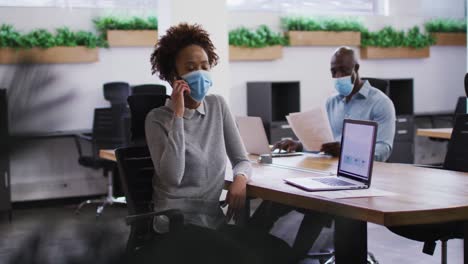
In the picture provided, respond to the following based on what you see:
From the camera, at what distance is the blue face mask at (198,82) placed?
8.84ft

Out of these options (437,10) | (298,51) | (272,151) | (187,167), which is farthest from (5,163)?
(437,10)

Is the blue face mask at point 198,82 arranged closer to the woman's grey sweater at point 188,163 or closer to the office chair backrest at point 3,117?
the woman's grey sweater at point 188,163

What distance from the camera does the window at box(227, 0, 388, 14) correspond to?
24.6 feet

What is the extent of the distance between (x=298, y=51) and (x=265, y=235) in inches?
226

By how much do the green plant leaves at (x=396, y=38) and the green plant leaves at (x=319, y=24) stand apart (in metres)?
0.16

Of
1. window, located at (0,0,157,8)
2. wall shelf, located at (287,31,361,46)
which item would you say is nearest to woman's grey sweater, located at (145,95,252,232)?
window, located at (0,0,157,8)

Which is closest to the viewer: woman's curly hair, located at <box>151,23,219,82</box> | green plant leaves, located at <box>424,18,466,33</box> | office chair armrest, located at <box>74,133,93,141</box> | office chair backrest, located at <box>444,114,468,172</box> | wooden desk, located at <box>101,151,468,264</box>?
wooden desk, located at <box>101,151,468,264</box>

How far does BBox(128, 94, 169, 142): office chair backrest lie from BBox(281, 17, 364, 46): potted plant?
16.3 feet

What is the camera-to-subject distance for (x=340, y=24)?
778 centimetres

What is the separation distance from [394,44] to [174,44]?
5788mm

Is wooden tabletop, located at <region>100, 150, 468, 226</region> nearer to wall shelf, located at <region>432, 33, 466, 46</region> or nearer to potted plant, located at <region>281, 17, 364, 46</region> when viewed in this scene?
potted plant, located at <region>281, 17, 364, 46</region>

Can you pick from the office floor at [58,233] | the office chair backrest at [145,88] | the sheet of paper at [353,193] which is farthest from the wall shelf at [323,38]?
the office floor at [58,233]

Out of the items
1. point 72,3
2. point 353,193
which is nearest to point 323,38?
point 353,193

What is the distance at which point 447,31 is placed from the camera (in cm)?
844
